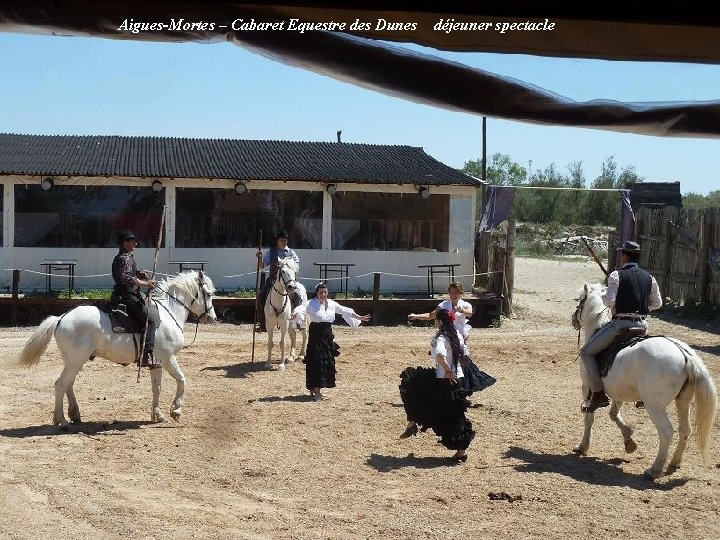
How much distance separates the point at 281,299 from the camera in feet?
46.9

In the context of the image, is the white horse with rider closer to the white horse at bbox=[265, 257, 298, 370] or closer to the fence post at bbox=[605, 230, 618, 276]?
the white horse at bbox=[265, 257, 298, 370]

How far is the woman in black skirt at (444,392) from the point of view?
875cm

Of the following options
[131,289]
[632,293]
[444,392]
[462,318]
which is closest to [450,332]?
[462,318]

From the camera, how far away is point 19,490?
7.62 metres

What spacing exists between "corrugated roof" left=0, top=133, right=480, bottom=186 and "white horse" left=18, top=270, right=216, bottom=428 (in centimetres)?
1102

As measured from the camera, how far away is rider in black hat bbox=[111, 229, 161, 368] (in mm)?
9977

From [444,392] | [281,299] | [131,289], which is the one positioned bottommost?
[444,392]

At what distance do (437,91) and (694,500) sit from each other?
6747 millimetres

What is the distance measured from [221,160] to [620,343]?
16.7m

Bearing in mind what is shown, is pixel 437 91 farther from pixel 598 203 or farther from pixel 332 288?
pixel 598 203

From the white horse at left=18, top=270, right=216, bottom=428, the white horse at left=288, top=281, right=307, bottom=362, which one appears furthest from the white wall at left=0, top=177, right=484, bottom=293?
the white horse at left=18, top=270, right=216, bottom=428

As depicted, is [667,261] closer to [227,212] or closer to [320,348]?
[227,212]

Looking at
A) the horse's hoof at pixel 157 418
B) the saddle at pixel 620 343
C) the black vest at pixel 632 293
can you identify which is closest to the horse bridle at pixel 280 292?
the horse's hoof at pixel 157 418

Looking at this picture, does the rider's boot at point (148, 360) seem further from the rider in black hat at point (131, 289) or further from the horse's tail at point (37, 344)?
the horse's tail at point (37, 344)
